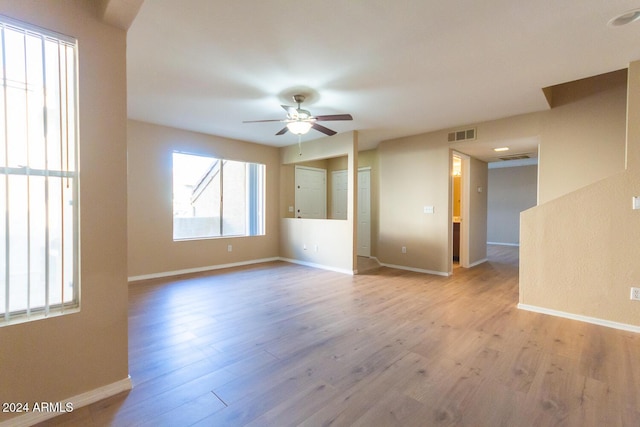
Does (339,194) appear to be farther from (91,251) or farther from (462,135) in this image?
(91,251)

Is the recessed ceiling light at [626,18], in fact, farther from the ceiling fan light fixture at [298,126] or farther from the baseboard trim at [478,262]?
the baseboard trim at [478,262]

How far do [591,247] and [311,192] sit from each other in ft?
17.9

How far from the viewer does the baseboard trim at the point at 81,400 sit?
Answer: 1536mm

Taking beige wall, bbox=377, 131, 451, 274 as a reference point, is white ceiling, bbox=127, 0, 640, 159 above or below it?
above

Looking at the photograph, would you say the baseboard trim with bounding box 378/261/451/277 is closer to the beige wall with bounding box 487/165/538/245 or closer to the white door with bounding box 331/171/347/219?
the white door with bounding box 331/171/347/219

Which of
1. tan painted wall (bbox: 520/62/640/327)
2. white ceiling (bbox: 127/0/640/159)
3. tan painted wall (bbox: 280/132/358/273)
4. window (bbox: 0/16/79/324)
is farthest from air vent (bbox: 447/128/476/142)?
window (bbox: 0/16/79/324)

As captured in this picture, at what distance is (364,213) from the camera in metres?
7.20

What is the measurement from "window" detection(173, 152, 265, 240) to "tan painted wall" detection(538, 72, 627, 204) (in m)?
5.14

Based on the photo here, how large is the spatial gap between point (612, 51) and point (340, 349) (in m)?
3.56

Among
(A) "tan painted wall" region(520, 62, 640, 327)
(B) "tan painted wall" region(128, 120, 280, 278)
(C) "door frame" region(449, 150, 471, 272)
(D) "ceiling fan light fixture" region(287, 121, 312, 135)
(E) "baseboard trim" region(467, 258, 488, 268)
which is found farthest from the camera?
(E) "baseboard trim" region(467, 258, 488, 268)

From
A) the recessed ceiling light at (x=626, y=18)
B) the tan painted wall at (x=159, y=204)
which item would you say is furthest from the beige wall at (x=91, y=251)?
the recessed ceiling light at (x=626, y=18)

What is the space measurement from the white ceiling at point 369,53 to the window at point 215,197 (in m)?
1.49

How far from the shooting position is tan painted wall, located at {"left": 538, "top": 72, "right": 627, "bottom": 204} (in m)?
3.62

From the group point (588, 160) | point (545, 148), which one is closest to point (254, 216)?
point (545, 148)
